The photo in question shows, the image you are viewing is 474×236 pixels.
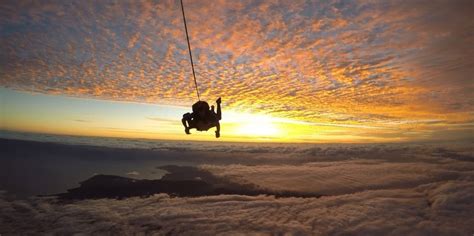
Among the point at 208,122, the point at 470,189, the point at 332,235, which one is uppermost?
the point at 208,122

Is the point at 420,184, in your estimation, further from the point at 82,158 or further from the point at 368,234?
the point at 82,158

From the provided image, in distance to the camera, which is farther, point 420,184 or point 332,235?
point 420,184

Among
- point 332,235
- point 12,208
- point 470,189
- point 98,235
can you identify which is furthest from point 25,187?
point 470,189

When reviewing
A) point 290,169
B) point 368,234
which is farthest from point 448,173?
point 368,234

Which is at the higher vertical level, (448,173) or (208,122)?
(208,122)

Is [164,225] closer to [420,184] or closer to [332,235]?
[332,235]

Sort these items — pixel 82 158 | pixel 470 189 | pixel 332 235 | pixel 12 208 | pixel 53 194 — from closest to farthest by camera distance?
pixel 332 235
pixel 12 208
pixel 53 194
pixel 470 189
pixel 82 158

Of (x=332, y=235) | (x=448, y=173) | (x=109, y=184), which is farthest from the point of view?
(x=448, y=173)
